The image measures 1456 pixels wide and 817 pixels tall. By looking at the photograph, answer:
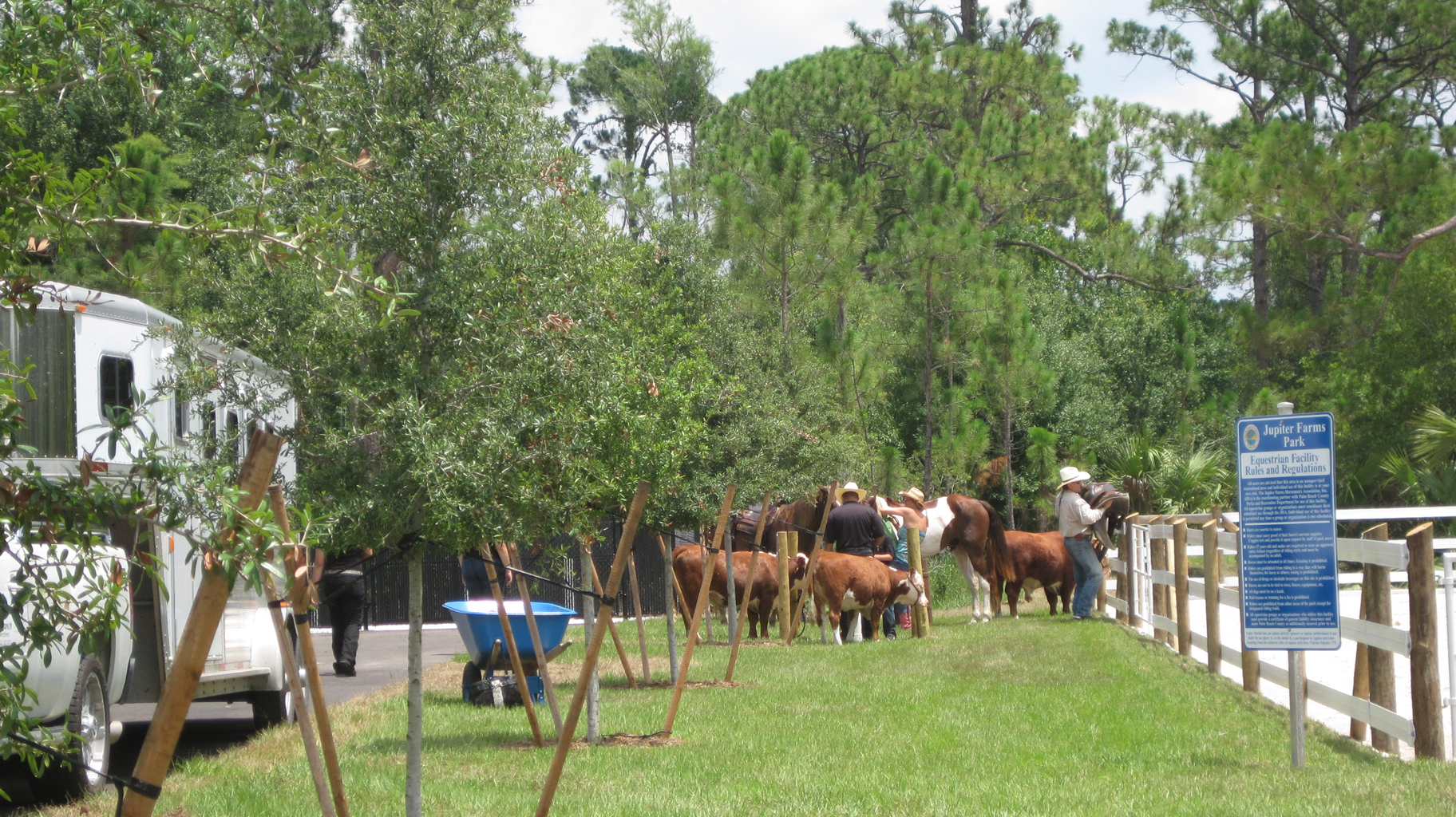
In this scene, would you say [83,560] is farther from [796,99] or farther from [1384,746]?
[796,99]

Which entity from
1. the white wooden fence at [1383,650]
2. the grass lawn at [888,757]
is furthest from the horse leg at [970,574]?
the white wooden fence at [1383,650]

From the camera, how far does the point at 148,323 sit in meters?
9.66

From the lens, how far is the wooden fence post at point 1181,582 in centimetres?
1356

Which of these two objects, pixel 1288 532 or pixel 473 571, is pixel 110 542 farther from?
pixel 1288 532

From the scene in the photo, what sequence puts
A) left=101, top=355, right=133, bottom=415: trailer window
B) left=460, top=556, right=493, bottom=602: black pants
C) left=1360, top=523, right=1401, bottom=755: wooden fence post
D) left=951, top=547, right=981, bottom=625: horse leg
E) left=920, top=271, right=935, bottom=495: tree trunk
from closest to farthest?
left=1360, top=523, right=1401, bottom=755: wooden fence post < left=101, top=355, right=133, bottom=415: trailer window < left=460, top=556, right=493, bottom=602: black pants < left=951, top=547, right=981, bottom=625: horse leg < left=920, top=271, right=935, bottom=495: tree trunk

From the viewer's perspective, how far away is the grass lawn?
7219 mm

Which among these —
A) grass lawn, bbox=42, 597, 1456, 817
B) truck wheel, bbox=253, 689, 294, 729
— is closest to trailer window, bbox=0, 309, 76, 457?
grass lawn, bbox=42, 597, 1456, 817

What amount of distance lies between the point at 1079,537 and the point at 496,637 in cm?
926

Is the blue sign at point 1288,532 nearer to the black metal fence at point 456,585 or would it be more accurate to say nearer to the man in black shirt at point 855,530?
the man in black shirt at point 855,530

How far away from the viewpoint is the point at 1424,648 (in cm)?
760

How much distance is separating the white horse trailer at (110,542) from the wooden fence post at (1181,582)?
8.42 metres

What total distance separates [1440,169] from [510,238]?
18544mm

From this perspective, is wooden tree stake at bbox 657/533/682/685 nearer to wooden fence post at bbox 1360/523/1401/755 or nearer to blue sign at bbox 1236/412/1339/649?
blue sign at bbox 1236/412/1339/649

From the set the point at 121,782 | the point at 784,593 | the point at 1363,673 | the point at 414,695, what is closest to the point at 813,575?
the point at 784,593
